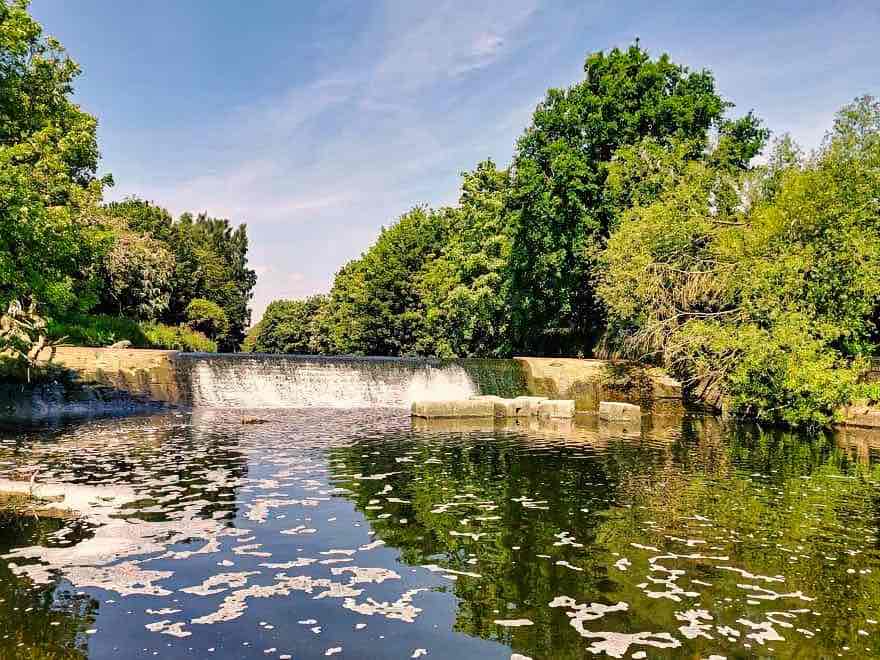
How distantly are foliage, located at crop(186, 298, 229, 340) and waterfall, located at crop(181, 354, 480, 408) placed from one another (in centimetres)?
4287

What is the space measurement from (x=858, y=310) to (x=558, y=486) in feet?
69.9

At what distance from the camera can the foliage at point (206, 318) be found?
7300 centimetres

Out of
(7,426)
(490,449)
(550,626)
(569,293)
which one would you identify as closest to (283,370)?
(7,426)

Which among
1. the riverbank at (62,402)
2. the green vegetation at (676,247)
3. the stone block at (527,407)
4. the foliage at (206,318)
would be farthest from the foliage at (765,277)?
the foliage at (206,318)

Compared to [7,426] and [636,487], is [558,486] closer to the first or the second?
[636,487]

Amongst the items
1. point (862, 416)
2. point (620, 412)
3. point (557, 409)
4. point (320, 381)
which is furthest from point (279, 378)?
point (862, 416)

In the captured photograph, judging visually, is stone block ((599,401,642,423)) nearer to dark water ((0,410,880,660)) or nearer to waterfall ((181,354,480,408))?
waterfall ((181,354,480,408))

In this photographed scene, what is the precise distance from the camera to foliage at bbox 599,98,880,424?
27672 millimetres

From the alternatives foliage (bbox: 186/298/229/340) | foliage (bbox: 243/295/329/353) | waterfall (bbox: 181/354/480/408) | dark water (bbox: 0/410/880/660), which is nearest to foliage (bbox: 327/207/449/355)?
foliage (bbox: 186/298/229/340)

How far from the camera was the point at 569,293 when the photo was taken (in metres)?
42.6

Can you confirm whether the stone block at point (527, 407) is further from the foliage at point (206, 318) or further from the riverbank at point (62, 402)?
the foliage at point (206, 318)

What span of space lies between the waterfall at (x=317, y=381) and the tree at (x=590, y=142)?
1111cm

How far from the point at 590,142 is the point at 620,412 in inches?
789

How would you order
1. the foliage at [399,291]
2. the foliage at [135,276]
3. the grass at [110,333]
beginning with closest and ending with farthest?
the grass at [110,333] < the foliage at [135,276] < the foliage at [399,291]
